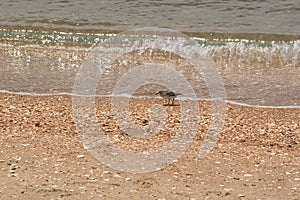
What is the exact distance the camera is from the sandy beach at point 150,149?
4.46m

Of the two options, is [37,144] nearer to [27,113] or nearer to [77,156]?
→ [77,156]

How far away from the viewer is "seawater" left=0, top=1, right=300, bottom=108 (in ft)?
26.9

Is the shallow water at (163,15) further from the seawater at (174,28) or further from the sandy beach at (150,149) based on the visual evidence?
the sandy beach at (150,149)

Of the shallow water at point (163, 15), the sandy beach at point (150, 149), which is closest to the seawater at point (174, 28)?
the shallow water at point (163, 15)

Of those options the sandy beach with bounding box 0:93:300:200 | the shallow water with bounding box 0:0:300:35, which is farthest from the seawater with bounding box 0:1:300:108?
the sandy beach with bounding box 0:93:300:200

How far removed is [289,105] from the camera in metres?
7.27

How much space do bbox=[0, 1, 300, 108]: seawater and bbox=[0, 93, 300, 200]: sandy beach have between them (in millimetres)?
1128

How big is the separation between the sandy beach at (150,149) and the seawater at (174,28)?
1128 mm

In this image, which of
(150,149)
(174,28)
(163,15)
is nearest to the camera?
(150,149)

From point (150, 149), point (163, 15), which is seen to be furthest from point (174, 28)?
point (150, 149)

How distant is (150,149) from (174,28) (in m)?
7.02

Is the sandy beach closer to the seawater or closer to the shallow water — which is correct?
the seawater

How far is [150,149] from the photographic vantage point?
549 centimetres

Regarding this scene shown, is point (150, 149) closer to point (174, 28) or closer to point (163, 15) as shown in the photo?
point (174, 28)
